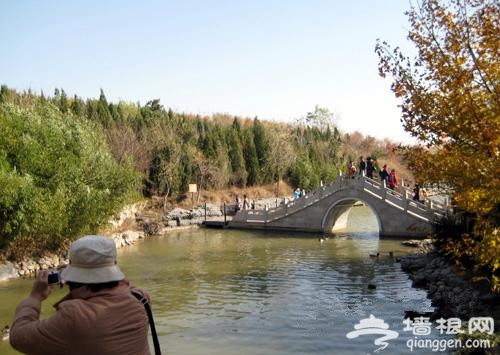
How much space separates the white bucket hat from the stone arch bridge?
21.3m

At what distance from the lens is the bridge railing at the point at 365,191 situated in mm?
24141

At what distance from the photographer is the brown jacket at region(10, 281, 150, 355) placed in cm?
237

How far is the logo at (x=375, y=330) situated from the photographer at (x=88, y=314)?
8.20 metres

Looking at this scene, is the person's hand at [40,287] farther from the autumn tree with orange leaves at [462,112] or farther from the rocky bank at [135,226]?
the rocky bank at [135,226]

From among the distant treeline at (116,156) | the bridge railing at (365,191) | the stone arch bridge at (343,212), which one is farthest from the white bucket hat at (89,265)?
the stone arch bridge at (343,212)

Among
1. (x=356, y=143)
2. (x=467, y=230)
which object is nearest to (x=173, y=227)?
(x=467, y=230)

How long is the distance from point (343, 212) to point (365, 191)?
119 inches

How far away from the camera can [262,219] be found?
2909 cm

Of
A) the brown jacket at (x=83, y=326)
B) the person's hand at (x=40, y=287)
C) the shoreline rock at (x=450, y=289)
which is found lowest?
the shoreline rock at (x=450, y=289)

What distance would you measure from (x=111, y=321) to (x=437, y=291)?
12537 mm

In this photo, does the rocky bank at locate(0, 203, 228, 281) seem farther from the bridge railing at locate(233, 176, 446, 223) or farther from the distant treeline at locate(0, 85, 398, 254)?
the bridge railing at locate(233, 176, 446, 223)

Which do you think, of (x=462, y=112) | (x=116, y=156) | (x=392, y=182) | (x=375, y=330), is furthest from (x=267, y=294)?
(x=116, y=156)

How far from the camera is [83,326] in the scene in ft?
7.76

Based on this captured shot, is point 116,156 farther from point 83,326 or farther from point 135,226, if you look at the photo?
point 83,326
